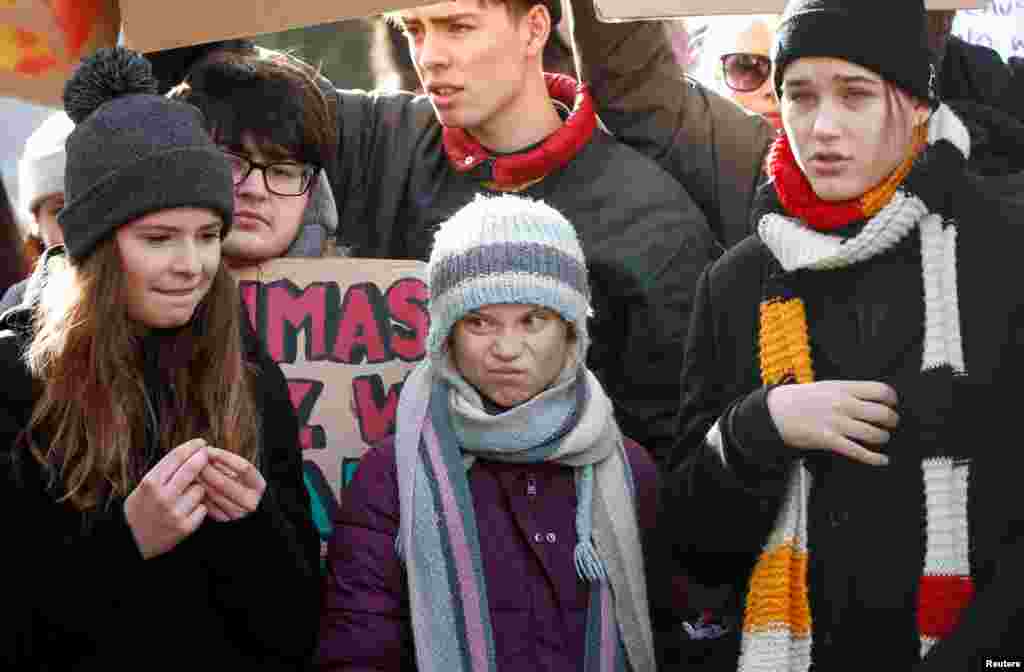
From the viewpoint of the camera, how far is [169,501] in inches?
118

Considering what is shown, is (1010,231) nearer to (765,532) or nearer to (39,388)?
(765,532)

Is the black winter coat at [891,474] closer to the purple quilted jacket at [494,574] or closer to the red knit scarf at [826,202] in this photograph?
the red knit scarf at [826,202]

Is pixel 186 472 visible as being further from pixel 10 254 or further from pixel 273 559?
pixel 10 254

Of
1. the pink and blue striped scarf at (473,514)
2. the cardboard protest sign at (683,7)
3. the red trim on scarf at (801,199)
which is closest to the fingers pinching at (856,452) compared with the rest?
the red trim on scarf at (801,199)

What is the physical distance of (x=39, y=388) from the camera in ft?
10.4

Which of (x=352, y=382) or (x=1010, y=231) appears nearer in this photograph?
(x=1010, y=231)

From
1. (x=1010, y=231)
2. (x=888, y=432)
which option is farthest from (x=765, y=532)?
(x=1010, y=231)

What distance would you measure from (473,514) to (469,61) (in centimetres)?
132

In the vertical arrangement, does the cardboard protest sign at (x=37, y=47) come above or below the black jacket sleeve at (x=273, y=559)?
above

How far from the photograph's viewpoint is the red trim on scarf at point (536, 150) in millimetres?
4250

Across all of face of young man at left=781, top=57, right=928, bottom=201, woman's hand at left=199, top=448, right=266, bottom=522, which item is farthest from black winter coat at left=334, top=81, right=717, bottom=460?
woman's hand at left=199, top=448, right=266, bottom=522

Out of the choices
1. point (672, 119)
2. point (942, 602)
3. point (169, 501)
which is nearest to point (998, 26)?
point (672, 119)

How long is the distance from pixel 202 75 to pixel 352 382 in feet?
2.62

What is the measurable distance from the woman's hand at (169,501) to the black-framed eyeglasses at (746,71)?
9.67 feet
